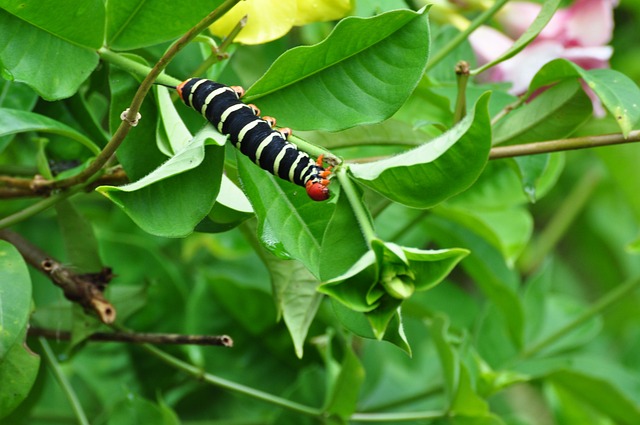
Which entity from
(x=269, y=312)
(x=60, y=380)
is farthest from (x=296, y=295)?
(x=269, y=312)

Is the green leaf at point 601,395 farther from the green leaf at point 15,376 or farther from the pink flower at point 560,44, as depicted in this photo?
the green leaf at point 15,376

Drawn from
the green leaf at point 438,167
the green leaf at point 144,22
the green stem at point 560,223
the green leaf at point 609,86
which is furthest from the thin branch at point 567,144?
the green stem at point 560,223

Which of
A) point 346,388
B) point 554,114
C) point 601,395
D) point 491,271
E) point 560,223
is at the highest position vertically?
point 554,114

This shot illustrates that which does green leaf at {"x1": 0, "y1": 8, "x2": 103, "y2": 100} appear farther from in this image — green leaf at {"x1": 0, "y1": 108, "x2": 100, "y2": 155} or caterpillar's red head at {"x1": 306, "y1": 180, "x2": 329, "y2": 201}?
caterpillar's red head at {"x1": 306, "y1": 180, "x2": 329, "y2": 201}

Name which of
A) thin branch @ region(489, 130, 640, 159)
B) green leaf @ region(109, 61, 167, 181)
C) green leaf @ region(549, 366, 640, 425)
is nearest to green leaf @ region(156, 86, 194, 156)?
green leaf @ region(109, 61, 167, 181)

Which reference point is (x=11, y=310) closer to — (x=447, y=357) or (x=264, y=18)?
(x=264, y=18)

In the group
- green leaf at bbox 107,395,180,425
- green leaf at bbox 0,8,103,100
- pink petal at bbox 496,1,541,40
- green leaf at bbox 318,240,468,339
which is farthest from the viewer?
pink petal at bbox 496,1,541,40
